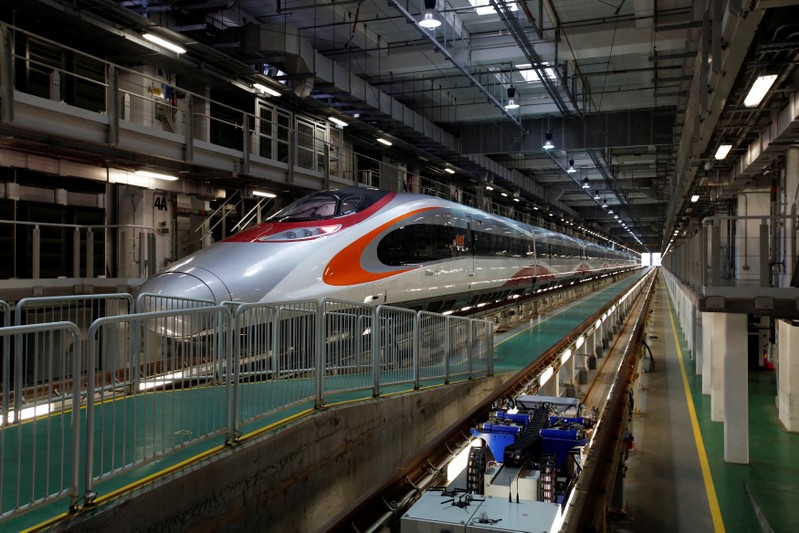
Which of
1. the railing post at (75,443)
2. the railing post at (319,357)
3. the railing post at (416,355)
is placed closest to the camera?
the railing post at (75,443)

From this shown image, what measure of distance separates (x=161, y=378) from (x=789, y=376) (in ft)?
38.0

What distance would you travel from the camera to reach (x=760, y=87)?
23.7 feet

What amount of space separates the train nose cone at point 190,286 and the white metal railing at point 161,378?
544 mm

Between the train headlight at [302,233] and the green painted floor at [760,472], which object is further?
the train headlight at [302,233]

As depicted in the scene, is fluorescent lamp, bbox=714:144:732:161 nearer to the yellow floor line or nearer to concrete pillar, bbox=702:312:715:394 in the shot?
concrete pillar, bbox=702:312:715:394

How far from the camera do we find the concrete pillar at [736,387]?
9.94 metres

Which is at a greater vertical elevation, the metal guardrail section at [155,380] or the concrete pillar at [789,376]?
the metal guardrail section at [155,380]

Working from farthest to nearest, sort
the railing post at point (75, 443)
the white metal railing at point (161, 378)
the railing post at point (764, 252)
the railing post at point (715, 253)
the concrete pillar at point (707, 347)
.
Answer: the concrete pillar at point (707, 347)
the railing post at point (715, 253)
the railing post at point (764, 252)
the white metal railing at point (161, 378)
the railing post at point (75, 443)

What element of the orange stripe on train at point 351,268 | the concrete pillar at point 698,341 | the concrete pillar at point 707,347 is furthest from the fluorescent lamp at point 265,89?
the concrete pillar at point 698,341

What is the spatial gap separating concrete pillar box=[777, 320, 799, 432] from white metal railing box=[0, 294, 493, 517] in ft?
26.7

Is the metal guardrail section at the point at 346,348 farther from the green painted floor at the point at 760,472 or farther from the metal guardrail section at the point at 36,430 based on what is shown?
the green painted floor at the point at 760,472

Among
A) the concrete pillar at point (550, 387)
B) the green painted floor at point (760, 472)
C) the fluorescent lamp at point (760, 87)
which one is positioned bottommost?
the green painted floor at point (760, 472)

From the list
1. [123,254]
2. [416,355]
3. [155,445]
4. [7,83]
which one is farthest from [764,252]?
[123,254]

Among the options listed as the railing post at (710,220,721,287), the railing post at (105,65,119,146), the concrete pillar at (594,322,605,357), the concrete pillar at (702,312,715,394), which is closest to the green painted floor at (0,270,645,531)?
the railing post at (710,220,721,287)
